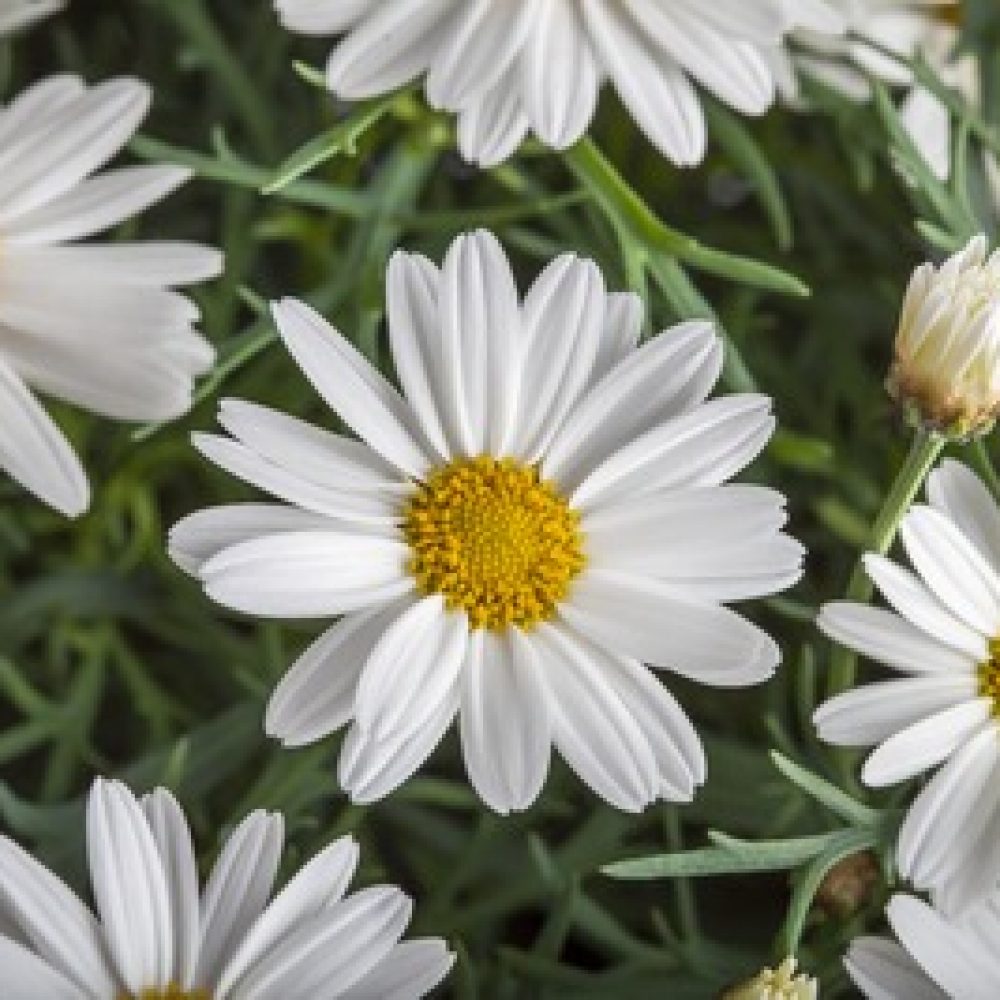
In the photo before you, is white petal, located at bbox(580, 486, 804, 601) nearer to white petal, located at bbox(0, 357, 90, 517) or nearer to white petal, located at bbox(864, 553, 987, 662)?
white petal, located at bbox(864, 553, 987, 662)

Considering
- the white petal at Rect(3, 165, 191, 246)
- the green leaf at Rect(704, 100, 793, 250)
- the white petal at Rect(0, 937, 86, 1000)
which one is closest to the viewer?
the white petal at Rect(0, 937, 86, 1000)

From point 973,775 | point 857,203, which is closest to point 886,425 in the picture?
point 857,203

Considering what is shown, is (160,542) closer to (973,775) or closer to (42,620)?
(42,620)

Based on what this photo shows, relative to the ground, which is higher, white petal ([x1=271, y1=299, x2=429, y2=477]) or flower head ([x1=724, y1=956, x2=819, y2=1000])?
white petal ([x1=271, y1=299, x2=429, y2=477])

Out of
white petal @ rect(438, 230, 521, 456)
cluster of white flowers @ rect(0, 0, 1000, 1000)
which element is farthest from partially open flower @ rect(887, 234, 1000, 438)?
white petal @ rect(438, 230, 521, 456)

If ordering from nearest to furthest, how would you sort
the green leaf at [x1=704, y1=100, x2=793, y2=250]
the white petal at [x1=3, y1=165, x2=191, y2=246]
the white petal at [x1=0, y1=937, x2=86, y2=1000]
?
1. the white petal at [x1=0, y1=937, x2=86, y2=1000]
2. the white petal at [x1=3, y1=165, x2=191, y2=246]
3. the green leaf at [x1=704, y1=100, x2=793, y2=250]

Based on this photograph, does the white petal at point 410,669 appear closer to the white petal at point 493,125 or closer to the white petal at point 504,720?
the white petal at point 504,720

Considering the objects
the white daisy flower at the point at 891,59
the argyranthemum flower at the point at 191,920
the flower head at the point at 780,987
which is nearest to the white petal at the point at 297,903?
the argyranthemum flower at the point at 191,920

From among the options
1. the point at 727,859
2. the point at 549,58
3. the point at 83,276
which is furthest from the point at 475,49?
the point at 727,859
